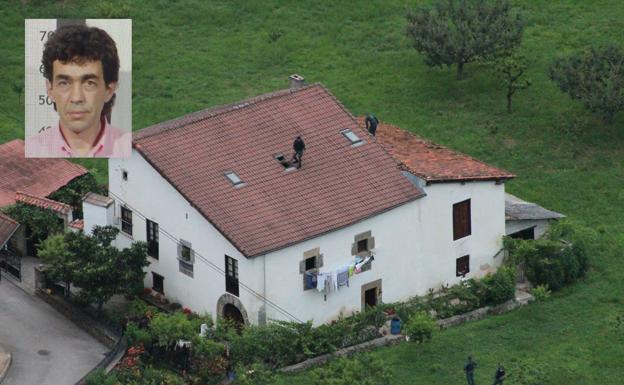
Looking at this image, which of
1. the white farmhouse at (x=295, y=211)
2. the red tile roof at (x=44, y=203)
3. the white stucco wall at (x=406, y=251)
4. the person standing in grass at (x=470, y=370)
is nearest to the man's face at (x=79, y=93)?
the white farmhouse at (x=295, y=211)

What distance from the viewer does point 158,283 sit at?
9944cm

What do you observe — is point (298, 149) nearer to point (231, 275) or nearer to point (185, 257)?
point (231, 275)

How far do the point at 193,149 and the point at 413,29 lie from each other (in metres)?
28.5

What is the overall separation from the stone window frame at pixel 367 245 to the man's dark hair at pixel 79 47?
13.4m

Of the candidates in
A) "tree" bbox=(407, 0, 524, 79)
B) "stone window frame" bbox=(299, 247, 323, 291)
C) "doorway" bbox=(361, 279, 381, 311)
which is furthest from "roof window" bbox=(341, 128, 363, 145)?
"tree" bbox=(407, 0, 524, 79)

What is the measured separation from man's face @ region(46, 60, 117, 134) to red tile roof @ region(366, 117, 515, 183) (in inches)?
522

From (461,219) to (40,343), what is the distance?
2048 centimetres

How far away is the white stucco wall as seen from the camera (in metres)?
94.2

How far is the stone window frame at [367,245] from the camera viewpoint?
96.2m

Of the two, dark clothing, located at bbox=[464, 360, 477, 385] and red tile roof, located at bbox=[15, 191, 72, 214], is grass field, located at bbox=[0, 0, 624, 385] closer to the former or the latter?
dark clothing, located at bbox=[464, 360, 477, 385]

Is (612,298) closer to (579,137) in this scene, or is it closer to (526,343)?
(526,343)

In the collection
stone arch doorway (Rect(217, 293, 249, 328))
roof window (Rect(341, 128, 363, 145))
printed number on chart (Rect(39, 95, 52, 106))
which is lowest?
stone arch doorway (Rect(217, 293, 249, 328))

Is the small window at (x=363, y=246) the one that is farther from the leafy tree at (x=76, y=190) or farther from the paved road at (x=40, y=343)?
the leafy tree at (x=76, y=190)

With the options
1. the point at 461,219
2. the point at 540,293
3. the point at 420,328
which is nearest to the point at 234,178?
the point at 420,328
